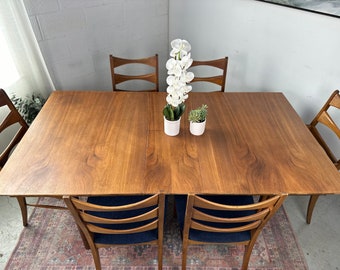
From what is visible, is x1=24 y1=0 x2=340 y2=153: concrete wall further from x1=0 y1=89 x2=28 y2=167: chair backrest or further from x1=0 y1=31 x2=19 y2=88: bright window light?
x1=0 y1=89 x2=28 y2=167: chair backrest

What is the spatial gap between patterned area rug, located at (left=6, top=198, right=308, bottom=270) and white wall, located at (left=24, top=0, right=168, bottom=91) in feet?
4.21

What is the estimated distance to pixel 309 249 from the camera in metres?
1.68

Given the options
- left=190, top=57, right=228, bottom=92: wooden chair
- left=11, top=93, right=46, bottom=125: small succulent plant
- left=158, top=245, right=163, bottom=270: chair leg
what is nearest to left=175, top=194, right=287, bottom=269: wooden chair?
left=158, top=245, right=163, bottom=270: chair leg

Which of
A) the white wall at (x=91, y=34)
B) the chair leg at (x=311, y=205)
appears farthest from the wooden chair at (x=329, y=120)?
the white wall at (x=91, y=34)

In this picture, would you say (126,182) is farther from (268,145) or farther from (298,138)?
(298,138)

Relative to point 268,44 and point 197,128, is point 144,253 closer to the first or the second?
point 197,128

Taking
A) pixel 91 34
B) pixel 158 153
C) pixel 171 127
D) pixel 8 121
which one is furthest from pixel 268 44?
pixel 8 121

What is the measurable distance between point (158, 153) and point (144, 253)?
0.74 m

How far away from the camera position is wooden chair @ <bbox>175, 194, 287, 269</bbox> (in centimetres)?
105

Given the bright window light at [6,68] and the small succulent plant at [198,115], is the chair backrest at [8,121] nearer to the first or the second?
the bright window light at [6,68]

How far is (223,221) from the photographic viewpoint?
3.57 feet

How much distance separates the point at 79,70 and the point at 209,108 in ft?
4.35

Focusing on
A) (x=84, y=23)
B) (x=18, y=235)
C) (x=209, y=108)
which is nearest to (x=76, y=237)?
(x=18, y=235)

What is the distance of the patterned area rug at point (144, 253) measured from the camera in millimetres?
1566
